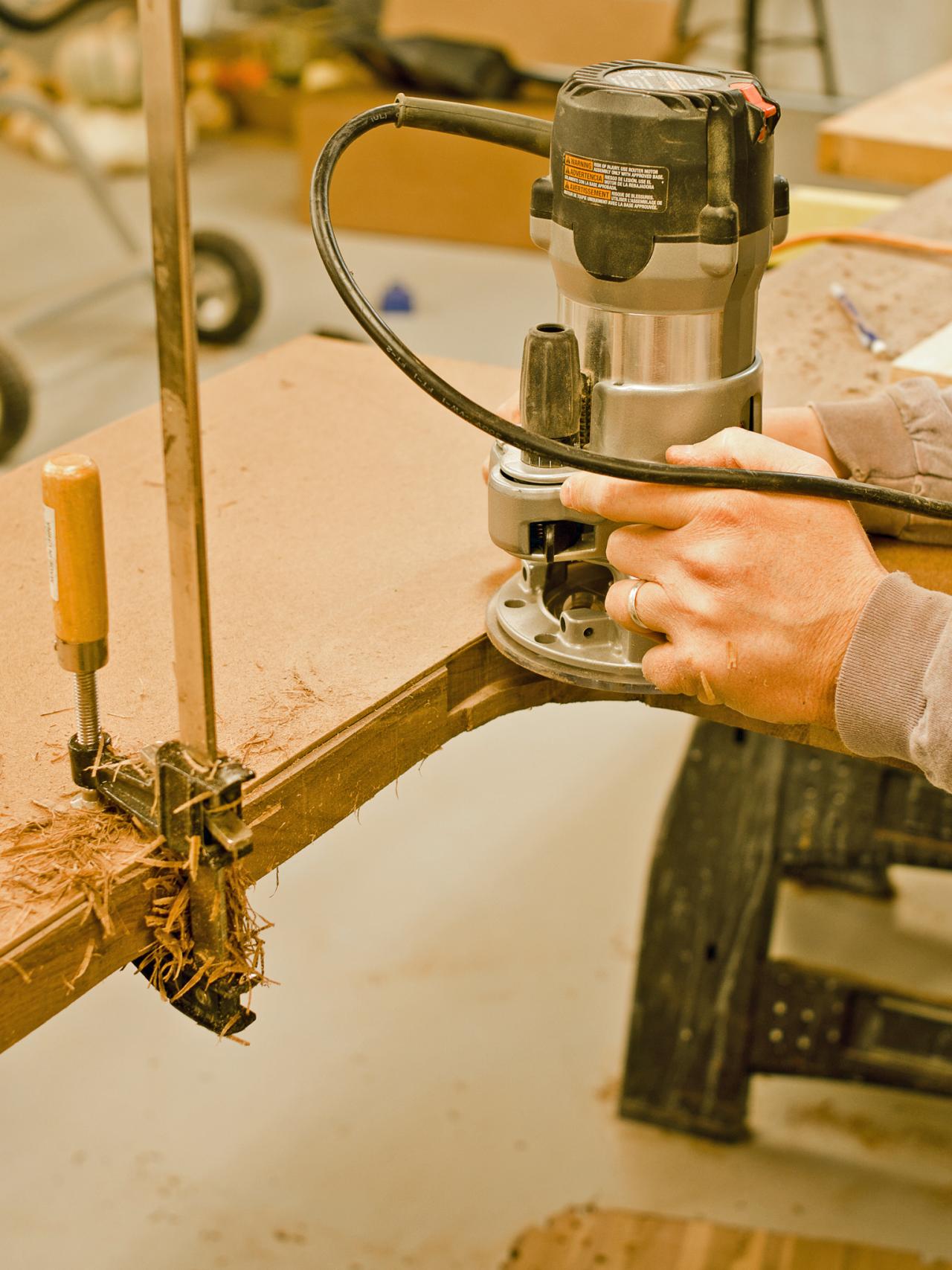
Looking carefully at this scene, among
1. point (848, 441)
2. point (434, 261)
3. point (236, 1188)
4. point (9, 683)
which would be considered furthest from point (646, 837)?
point (434, 261)

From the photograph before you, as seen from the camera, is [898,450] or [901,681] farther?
[898,450]

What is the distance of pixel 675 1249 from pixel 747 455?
978mm

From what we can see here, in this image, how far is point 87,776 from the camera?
2.19ft

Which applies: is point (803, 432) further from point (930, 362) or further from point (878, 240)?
point (878, 240)

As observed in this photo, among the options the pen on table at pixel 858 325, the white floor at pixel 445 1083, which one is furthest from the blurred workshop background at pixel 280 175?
the pen on table at pixel 858 325

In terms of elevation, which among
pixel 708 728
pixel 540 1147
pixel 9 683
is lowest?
pixel 540 1147

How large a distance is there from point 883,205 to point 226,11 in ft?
14.9

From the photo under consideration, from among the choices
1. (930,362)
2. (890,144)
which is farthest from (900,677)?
(890,144)

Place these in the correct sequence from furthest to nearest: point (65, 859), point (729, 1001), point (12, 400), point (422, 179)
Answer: point (422, 179) → point (12, 400) → point (729, 1001) → point (65, 859)

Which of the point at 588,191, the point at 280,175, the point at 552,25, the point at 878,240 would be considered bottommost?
the point at 280,175

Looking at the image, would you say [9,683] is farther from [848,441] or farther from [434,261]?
[434,261]

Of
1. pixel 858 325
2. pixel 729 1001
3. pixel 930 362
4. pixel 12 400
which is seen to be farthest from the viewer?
pixel 12 400

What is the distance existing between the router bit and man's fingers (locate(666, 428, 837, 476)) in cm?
32

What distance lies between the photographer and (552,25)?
176 inches
